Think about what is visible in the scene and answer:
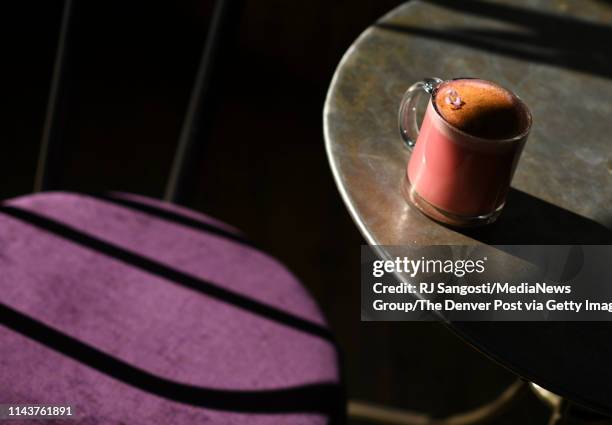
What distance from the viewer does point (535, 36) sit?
35.3 inches

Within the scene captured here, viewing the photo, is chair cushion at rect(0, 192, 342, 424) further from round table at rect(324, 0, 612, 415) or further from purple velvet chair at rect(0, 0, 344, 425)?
round table at rect(324, 0, 612, 415)

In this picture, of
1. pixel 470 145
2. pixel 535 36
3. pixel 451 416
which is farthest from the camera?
pixel 451 416

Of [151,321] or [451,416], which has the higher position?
[151,321]

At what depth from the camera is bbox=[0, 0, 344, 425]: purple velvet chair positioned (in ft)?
2.39

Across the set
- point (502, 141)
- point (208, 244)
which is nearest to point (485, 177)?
point (502, 141)

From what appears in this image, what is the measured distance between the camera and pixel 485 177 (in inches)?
24.8

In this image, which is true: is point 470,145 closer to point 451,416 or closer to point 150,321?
point 150,321

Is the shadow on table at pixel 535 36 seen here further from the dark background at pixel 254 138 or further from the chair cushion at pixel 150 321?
the dark background at pixel 254 138

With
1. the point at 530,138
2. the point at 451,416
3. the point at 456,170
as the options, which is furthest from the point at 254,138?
the point at 456,170

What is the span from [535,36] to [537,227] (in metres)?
0.32

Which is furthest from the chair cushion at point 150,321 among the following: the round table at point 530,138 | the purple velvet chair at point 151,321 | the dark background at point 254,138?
the dark background at point 254,138

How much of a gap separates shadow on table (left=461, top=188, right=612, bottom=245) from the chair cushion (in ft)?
0.79

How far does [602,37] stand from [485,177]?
0.40m

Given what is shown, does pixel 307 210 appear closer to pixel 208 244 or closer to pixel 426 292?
pixel 208 244
